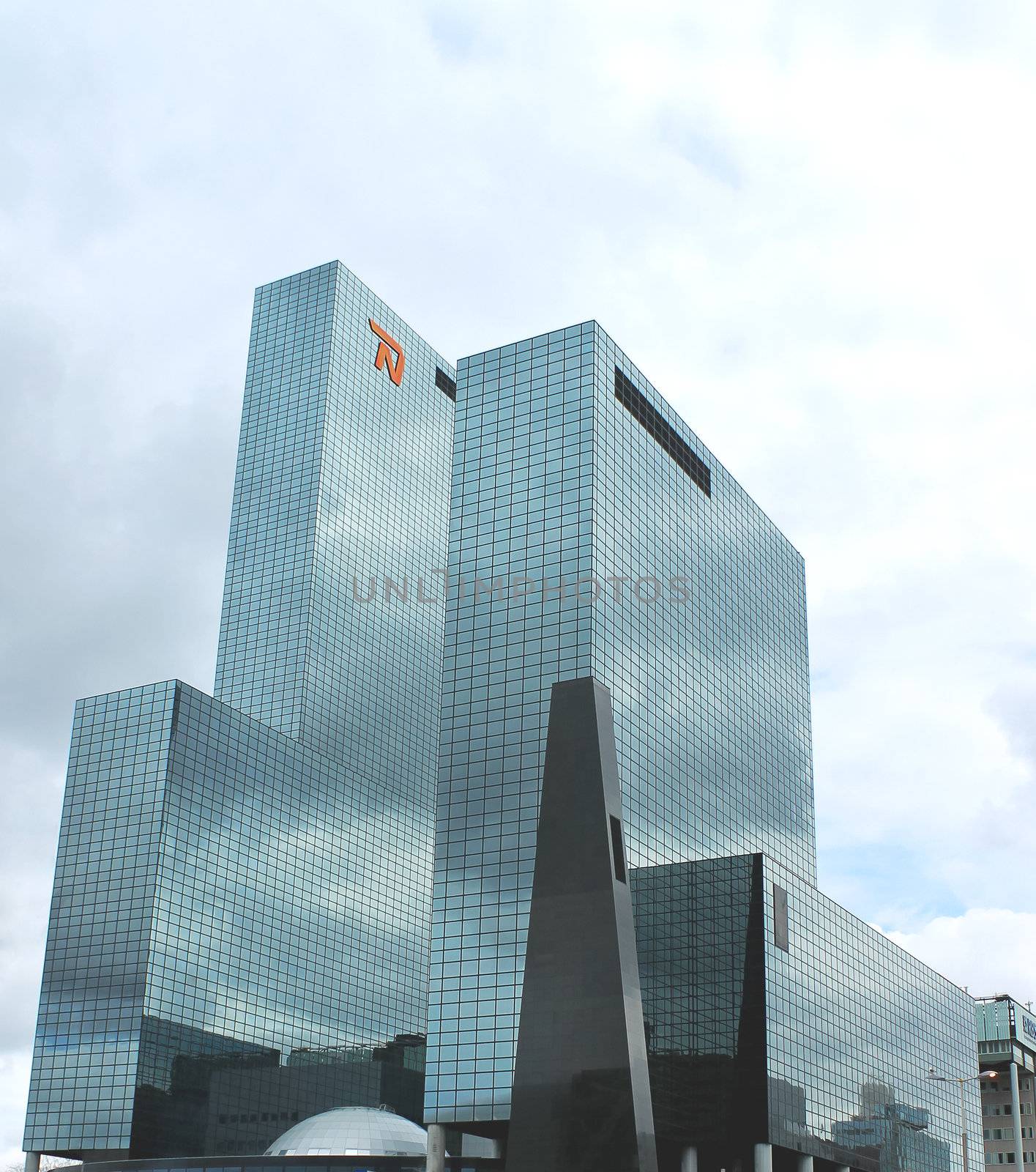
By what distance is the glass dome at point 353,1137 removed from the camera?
442 ft

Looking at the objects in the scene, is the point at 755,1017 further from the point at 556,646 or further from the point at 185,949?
the point at 185,949

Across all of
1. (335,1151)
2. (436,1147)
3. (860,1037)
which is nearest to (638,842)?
(436,1147)

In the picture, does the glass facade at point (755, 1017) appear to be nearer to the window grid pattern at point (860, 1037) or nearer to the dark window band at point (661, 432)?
the window grid pattern at point (860, 1037)

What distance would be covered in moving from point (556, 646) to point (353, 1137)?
51.4 metres

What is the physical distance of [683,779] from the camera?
449ft

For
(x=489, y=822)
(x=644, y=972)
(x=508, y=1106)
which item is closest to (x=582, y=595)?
(x=489, y=822)

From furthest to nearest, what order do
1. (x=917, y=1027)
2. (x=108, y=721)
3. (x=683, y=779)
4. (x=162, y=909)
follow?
(x=108, y=721), (x=162, y=909), (x=917, y=1027), (x=683, y=779)

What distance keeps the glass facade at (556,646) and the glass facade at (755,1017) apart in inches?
302

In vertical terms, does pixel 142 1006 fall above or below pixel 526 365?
below

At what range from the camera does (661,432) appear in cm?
14825

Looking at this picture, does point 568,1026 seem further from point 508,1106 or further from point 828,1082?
point 828,1082

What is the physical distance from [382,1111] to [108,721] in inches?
2271

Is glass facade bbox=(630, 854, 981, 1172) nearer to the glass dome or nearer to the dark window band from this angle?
the glass dome

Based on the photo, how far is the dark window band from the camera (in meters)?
141
